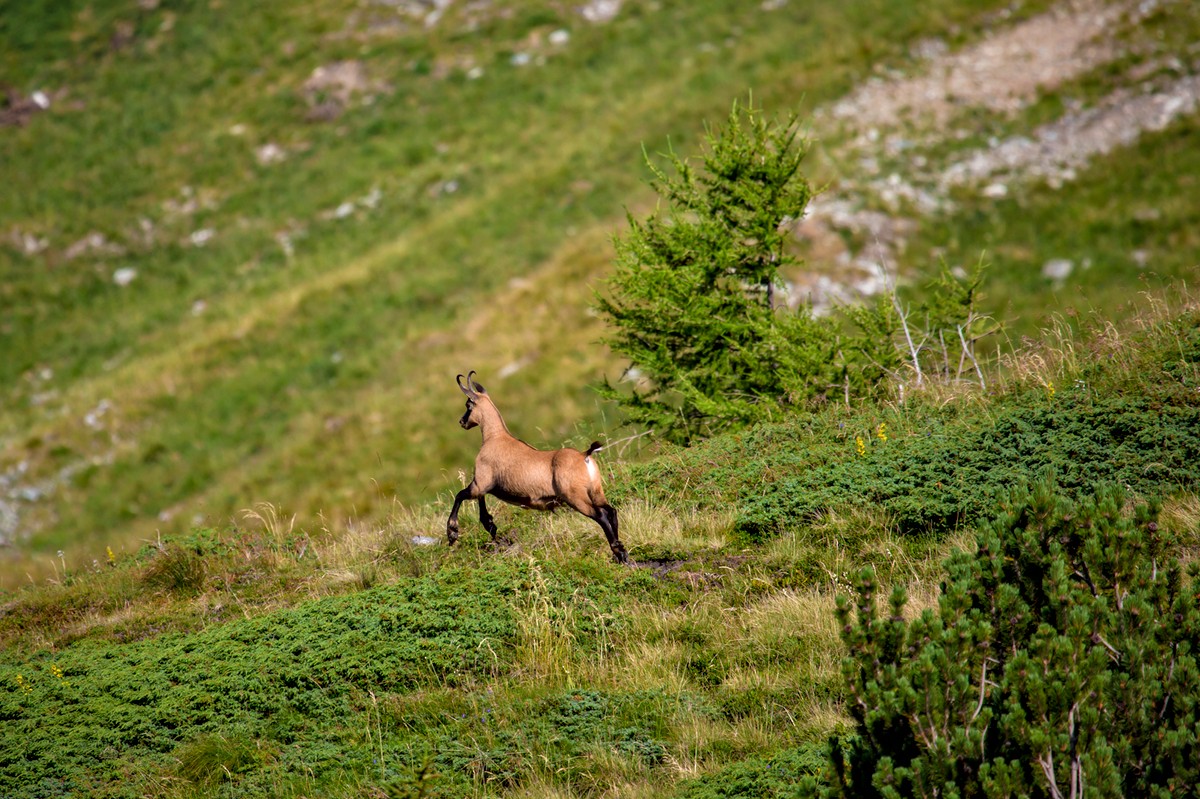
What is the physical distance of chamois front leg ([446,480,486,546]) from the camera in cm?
825

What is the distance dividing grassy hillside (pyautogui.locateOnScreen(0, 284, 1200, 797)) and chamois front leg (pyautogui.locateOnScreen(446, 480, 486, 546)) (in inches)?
7.5

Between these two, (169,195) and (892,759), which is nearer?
(892,759)

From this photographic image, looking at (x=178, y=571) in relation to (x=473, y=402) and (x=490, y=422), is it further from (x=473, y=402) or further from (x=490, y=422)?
(x=490, y=422)

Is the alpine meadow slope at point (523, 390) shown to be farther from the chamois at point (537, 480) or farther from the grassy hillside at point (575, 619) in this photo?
the chamois at point (537, 480)

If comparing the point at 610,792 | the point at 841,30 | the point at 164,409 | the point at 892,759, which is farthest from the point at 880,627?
the point at 841,30

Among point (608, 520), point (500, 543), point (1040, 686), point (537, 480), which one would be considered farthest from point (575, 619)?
point (1040, 686)

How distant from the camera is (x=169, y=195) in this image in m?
33.9

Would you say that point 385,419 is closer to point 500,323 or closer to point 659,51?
point 500,323

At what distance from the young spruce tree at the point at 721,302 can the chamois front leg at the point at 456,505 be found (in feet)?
Answer: 13.1

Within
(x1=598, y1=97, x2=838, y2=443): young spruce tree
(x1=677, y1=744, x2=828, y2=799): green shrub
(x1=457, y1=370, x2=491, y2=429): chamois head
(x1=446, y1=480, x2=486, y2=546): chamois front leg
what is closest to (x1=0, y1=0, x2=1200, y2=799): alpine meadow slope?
(x1=677, y1=744, x2=828, y2=799): green shrub

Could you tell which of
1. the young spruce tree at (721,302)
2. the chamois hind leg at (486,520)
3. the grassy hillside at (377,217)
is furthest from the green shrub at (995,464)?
the grassy hillside at (377,217)

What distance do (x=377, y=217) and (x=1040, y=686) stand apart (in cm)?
2873

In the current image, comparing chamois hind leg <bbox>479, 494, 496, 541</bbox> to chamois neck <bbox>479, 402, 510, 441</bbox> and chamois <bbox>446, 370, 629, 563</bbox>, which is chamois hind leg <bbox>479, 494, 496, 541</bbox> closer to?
chamois <bbox>446, 370, 629, 563</bbox>

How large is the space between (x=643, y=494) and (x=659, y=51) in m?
A: 26.0
